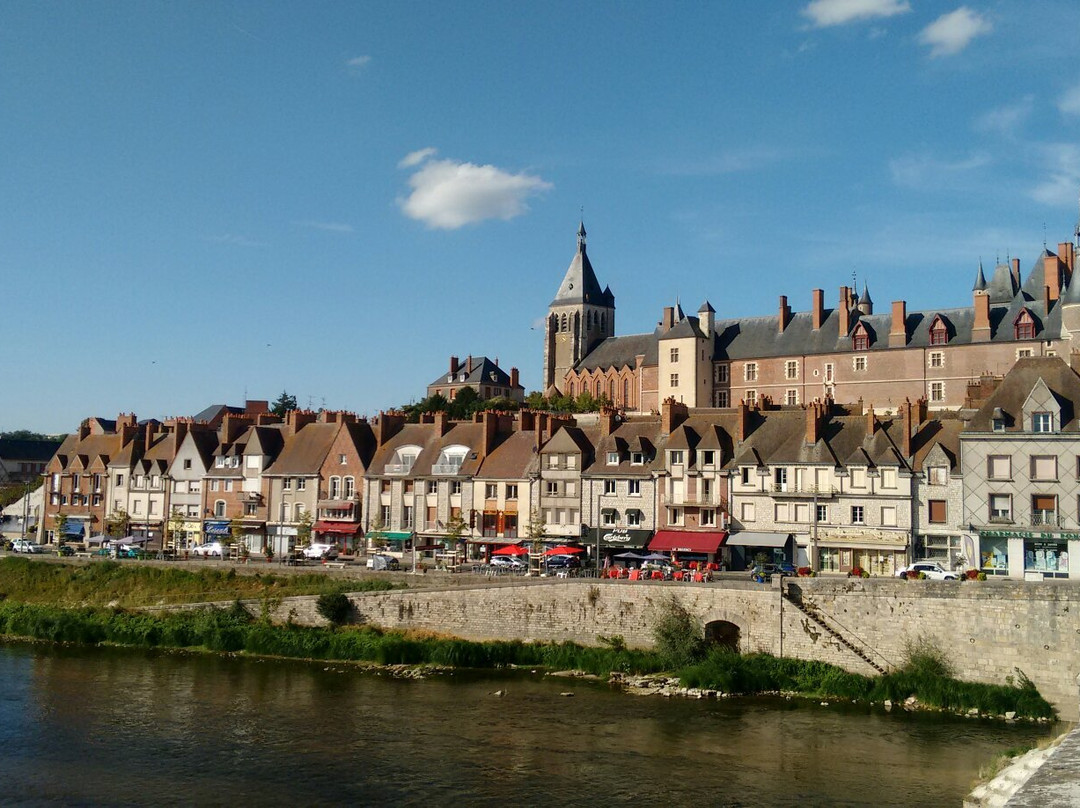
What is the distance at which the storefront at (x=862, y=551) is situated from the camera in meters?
38.2

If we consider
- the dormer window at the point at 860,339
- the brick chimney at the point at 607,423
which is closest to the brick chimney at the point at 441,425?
the brick chimney at the point at 607,423

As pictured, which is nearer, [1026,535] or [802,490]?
[1026,535]

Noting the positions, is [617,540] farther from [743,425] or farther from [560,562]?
[743,425]

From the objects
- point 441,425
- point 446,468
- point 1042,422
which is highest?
point 441,425

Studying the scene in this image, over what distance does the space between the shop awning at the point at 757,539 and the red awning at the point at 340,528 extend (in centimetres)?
1845

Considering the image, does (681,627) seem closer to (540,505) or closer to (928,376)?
(540,505)

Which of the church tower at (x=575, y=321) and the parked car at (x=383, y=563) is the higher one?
the church tower at (x=575, y=321)

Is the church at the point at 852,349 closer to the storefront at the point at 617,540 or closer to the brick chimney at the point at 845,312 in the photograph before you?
the brick chimney at the point at 845,312

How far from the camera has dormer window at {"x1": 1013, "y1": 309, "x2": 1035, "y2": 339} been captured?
214 ft

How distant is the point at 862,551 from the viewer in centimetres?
3897

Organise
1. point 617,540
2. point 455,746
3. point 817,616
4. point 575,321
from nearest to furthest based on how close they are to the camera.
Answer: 1. point 455,746
2. point 817,616
3. point 617,540
4. point 575,321

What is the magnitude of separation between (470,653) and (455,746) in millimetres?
8894

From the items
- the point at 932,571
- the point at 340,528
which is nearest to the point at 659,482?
the point at 932,571

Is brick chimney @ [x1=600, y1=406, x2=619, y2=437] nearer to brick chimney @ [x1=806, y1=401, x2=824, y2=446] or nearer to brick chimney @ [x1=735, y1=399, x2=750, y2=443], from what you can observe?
brick chimney @ [x1=735, y1=399, x2=750, y2=443]
